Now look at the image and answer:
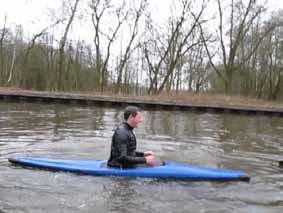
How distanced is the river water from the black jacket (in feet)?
0.96

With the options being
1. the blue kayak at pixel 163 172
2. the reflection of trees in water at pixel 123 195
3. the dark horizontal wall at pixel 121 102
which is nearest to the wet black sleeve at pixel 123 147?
the blue kayak at pixel 163 172

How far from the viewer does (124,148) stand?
8.27 m

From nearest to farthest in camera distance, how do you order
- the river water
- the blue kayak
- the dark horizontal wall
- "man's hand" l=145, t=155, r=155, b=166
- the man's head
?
the river water < the man's head < the blue kayak < "man's hand" l=145, t=155, r=155, b=166 < the dark horizontal wall

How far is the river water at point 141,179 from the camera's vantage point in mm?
7051

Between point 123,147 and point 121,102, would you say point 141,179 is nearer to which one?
point 123,147

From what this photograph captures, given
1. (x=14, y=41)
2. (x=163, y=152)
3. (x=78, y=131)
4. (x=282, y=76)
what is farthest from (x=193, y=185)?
(x=14, y=41)

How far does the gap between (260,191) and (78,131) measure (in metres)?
9.39

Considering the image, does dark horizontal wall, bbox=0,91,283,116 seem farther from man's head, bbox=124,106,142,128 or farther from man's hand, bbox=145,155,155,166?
man's head, bbox=124,106,142,128

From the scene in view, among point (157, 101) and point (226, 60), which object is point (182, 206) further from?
point (226, 60)

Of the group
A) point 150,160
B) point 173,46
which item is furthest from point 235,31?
point 150,160

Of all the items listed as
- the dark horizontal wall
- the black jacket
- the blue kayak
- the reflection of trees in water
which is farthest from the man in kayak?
the dark horizontal wall

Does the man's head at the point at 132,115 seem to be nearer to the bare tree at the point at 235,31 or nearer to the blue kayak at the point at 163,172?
the blue kayak at the point at 163,172

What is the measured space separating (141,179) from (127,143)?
0.66 m

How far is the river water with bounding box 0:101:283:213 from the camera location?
7051 mm
